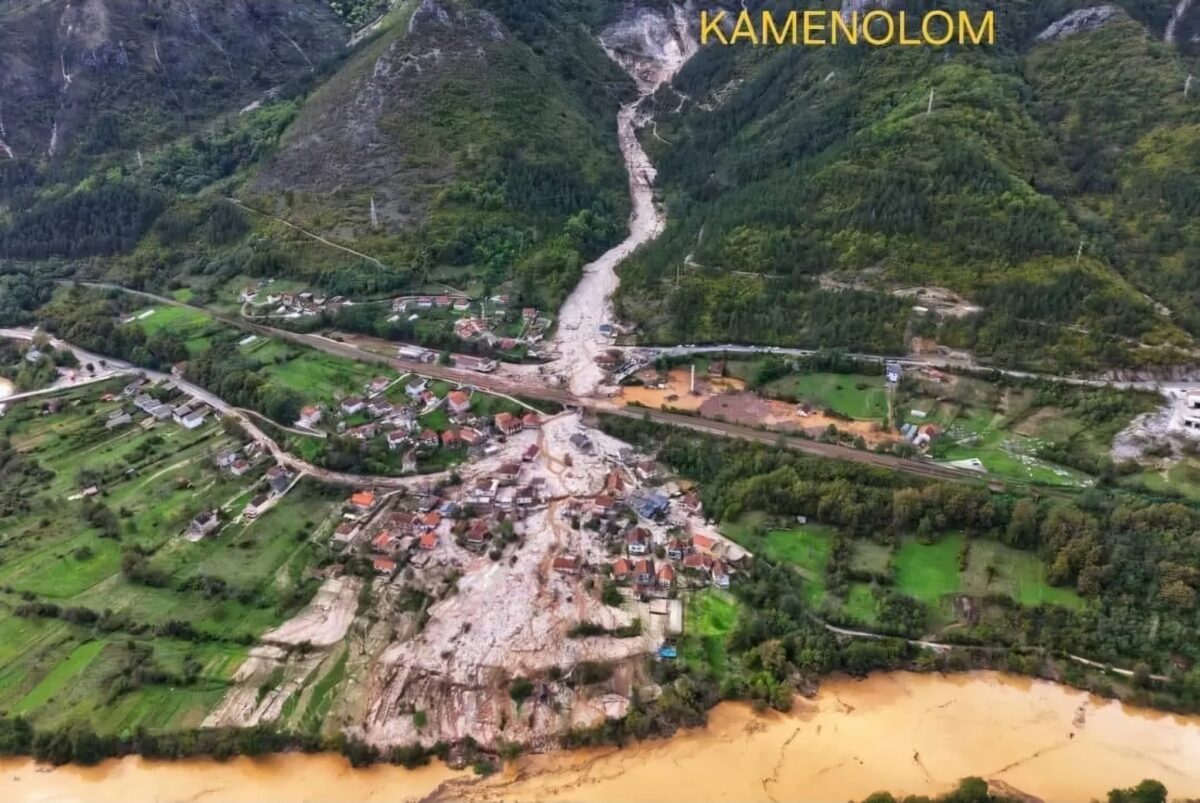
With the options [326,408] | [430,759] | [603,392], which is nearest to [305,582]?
[430,759]

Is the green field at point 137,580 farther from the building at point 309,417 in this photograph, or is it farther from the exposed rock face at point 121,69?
the exposed rock face at point 121,69

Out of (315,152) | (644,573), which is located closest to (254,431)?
(644,573)

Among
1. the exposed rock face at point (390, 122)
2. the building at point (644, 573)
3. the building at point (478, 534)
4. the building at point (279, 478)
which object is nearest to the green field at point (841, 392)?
the building at point (644, 573)

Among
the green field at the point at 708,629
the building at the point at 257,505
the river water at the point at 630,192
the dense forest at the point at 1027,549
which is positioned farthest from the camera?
the river water at the point at 630,192

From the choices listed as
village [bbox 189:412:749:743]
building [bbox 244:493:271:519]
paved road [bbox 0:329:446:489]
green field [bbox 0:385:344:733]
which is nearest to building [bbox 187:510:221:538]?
green field [bbox 0:385:344:733]

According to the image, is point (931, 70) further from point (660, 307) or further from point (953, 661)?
point (953, 661)

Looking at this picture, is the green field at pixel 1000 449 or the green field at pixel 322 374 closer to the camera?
the green field at pixel 1000 449

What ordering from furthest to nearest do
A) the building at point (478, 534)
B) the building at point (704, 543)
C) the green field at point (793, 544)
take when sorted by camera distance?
the building at point (478, 534)
the building at point (704, 543)
the green field at point (793, 544)
